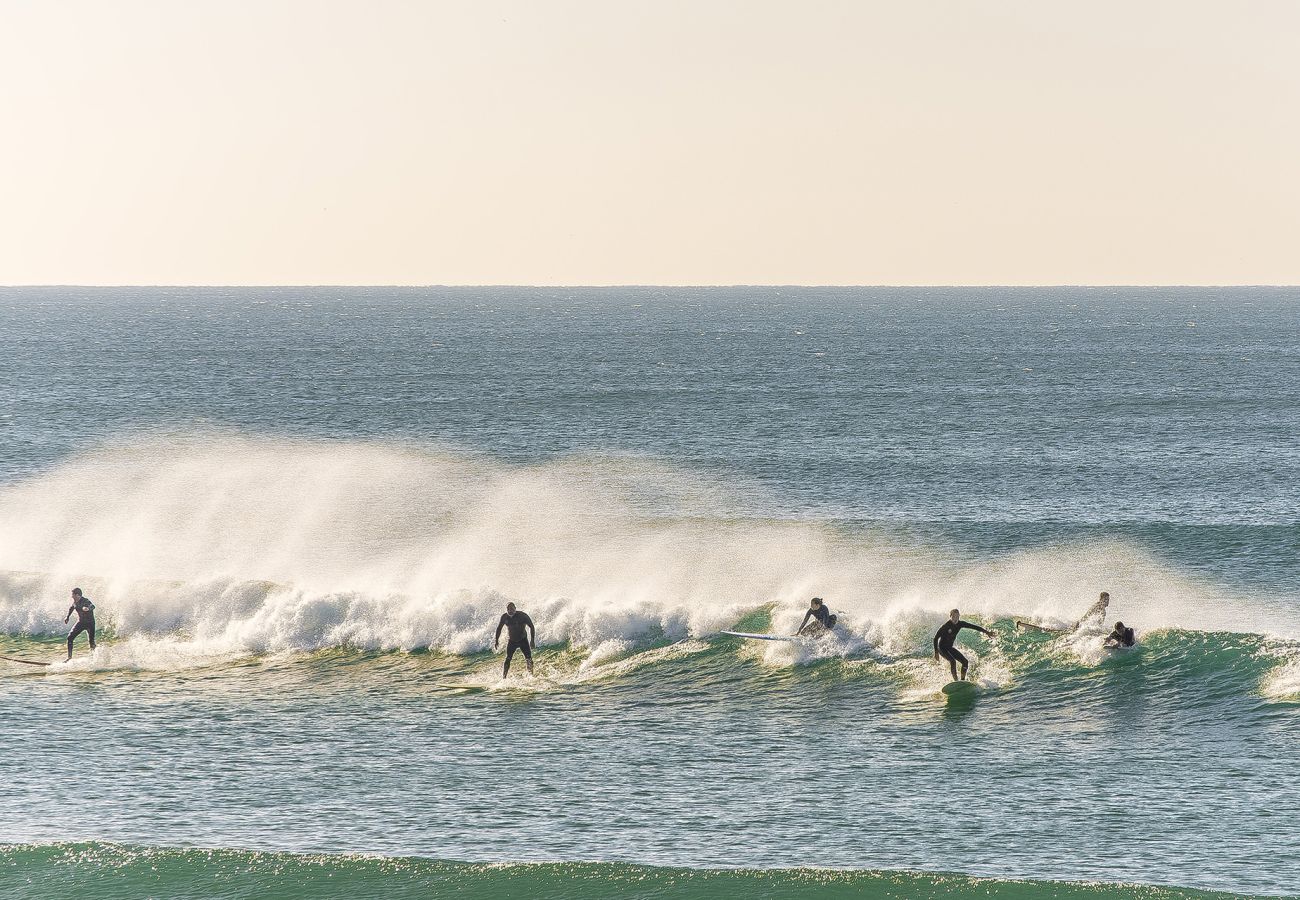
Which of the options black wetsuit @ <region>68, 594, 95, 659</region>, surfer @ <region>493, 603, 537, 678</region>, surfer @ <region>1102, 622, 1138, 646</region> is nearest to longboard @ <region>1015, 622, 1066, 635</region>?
surfer @ <region>1102, 622, 1138, 646</region>

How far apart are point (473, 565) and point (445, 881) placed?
21.5m

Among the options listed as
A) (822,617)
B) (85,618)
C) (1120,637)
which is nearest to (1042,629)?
(1120,637)

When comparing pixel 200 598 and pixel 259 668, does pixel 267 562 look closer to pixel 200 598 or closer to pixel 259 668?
pixel 200 598

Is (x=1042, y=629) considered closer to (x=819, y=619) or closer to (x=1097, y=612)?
(x=1097, y=612)

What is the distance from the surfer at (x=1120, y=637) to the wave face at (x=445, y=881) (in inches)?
399

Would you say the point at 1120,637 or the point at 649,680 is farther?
the point at 649,680

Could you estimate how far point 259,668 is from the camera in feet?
91.9

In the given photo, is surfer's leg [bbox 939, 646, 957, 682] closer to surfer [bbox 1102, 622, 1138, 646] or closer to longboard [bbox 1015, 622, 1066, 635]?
longboard [bbox 1015, 622, 1066, 635]

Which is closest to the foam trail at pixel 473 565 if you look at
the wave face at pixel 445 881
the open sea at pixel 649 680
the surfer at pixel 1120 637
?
the open sea at pixel 649 680

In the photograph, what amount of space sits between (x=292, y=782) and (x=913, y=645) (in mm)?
12428

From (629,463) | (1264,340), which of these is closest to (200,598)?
(629,463)

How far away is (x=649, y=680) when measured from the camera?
2639cm

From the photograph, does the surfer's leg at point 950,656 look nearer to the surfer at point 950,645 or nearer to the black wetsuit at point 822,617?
the surfer at point 950,645

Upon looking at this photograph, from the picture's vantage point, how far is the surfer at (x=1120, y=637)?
86.2 feet
